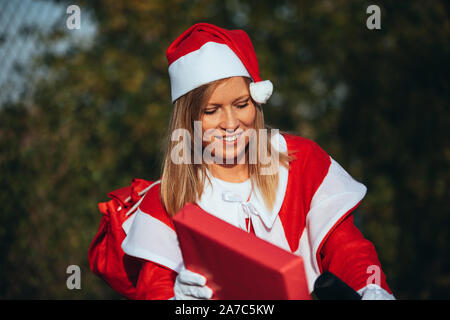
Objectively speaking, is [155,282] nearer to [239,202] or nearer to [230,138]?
[239,202]

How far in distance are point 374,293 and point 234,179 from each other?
697 mm

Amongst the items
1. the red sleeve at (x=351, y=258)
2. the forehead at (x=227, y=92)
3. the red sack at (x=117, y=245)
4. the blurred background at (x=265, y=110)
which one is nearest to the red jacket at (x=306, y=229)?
the red sleeve at (x=351, y=258)

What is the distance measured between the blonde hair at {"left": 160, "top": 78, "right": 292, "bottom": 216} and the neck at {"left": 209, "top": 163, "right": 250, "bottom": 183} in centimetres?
4

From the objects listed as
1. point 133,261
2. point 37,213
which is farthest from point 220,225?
point 37,213

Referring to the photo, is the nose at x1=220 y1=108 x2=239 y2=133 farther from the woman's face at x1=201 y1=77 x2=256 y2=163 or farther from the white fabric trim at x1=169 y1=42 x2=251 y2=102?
the white fabric trim at x1=169 y1=42 x2=251 y2=102

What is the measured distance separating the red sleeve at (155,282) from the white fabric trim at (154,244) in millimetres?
33

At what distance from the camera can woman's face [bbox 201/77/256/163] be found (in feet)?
5.68

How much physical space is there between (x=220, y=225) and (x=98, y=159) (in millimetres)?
2561

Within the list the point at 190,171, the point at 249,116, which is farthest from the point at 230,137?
the point at 190,171

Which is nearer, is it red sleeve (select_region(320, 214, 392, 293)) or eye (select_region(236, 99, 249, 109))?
red sleeve (select_region(320, 214, 392, 293))

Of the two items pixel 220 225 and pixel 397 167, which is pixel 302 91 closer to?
pixel 397 167

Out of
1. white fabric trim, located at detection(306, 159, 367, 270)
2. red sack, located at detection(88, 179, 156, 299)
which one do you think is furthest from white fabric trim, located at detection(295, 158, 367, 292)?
red sack, located at detection(88, 179, 156, 299)

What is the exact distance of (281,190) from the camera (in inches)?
71.6

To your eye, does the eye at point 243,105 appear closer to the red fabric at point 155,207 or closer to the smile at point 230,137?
the smile at point 230,137
